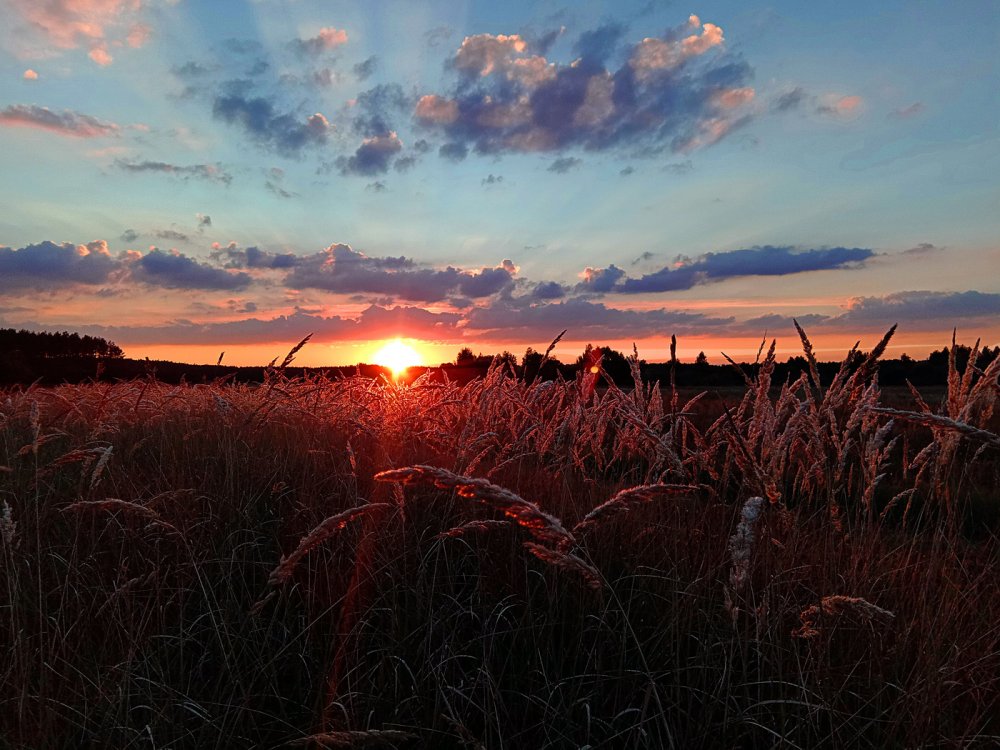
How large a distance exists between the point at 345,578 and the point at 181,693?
65 centimetres

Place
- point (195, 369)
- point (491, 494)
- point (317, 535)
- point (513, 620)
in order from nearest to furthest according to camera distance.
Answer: point (491, 494) < point (317, 535) < point (513, 620) < point (195, 369)

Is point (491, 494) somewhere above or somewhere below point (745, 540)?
above

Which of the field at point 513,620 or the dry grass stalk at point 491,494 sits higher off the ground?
the dry grass stalk at point 491,494

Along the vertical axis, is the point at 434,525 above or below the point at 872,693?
above

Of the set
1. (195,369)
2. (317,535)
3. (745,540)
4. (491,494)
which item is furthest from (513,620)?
(195,369)

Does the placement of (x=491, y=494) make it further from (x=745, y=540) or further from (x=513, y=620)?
(x=513, y=620)

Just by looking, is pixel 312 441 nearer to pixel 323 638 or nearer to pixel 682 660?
pixel 323 638

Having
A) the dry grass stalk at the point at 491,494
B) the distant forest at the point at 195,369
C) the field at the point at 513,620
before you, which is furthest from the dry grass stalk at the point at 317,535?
the distant forest at the point at 195,369

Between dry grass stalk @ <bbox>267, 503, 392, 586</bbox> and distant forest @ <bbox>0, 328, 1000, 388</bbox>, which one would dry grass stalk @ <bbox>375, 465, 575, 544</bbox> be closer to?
dry grass stalk @ <bbox>267, 503, 392, 586</bbox>

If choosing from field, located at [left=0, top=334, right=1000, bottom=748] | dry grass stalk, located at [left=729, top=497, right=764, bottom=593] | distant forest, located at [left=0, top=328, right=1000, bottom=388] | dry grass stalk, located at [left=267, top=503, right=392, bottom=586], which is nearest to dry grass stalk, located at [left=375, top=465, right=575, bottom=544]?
field, located at [left=0, top=334, right=1000, bottom=748]

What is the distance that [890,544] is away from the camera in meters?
3.54

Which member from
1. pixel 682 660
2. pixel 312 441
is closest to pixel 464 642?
pixel 682 660

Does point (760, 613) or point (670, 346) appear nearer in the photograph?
point (760, 613)

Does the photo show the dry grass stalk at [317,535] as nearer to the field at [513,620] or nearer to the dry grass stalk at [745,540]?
the field at [513,620]
